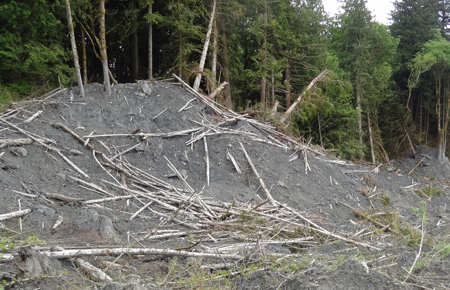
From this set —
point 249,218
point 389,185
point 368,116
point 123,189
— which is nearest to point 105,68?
point 123,189

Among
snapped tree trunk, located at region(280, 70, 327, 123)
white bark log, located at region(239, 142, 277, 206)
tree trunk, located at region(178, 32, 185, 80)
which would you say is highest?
tree trunk, located at region(178, 32, 185, 80)

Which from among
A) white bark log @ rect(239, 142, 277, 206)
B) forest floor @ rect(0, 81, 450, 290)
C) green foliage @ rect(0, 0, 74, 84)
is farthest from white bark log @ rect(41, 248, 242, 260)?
green foliage @ rect(0, 0, 74, 84)

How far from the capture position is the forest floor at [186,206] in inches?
167

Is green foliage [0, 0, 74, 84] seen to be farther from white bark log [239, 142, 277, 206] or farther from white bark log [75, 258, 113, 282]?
white bark log [75, 258, 113, 282]

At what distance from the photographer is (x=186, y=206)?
7129 millimetres

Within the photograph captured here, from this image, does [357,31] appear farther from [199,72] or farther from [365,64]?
[199,72]

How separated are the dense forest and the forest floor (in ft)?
6.46

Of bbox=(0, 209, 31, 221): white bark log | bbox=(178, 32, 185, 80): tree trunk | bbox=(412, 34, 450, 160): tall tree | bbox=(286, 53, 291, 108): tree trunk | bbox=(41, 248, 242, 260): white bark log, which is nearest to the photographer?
bbox=(41, 248, 242, 260): white bark log

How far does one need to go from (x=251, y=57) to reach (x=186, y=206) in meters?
11.5

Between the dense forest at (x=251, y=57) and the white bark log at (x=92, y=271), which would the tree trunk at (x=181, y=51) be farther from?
the white bark log at (x=92, y=271)

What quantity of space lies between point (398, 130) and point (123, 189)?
25056mm

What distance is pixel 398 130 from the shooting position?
2725cm

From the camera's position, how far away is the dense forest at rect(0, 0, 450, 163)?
37.8 ft

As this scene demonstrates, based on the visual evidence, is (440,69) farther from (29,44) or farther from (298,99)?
(29,44)
